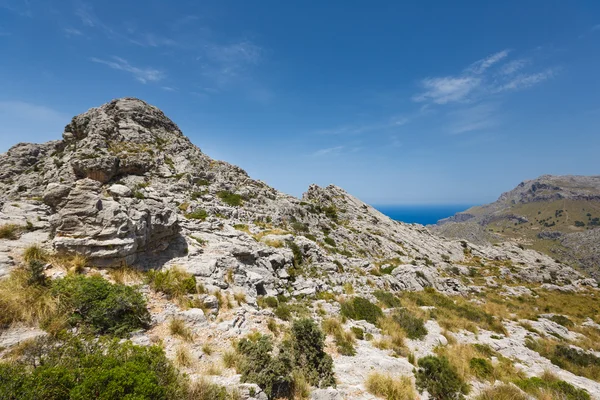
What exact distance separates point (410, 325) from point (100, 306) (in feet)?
45.7

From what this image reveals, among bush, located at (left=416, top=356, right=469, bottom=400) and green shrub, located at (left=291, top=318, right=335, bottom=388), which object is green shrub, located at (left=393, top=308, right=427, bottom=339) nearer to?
bush, located at (left=416, top=356, right=469, bottom=400)

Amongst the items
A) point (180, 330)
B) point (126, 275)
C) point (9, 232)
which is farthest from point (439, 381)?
point (9, 232)

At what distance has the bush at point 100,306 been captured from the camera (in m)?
7.43

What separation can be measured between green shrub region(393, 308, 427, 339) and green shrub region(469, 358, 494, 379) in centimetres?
258

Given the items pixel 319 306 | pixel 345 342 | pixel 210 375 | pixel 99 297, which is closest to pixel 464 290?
pixel 319 306

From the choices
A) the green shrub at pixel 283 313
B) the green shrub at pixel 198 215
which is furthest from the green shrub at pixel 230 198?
the green shrub at pixel 283 313

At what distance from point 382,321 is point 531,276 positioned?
168 feet

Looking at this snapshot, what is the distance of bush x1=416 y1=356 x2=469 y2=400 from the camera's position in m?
7.54

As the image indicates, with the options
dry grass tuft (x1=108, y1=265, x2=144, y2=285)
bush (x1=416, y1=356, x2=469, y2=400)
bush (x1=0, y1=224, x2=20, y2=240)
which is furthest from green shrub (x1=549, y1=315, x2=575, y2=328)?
bush (x1=0, y1=224, x2=20, y2=240)

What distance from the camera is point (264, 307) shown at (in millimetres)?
12312

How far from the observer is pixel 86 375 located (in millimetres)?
4398

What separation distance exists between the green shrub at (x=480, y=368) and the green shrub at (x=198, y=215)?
21.8m

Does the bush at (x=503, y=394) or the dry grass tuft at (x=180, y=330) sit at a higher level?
the dry grass tuft at (x=180, y=330)

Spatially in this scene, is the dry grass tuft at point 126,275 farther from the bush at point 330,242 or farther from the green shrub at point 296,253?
the bush at point 330,242
